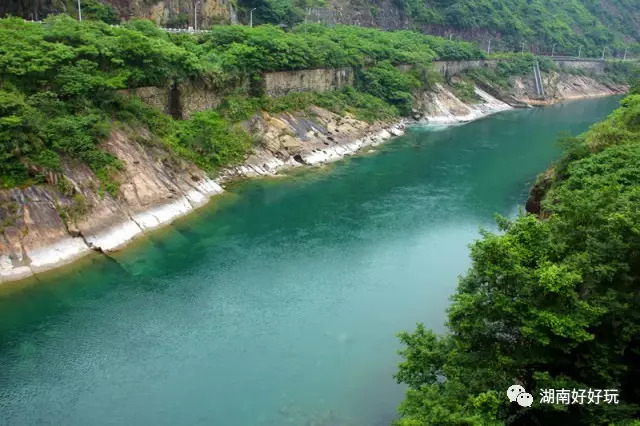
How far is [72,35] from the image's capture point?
3058cm

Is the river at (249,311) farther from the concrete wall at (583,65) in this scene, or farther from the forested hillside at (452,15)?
the concrete wall at (583,65)

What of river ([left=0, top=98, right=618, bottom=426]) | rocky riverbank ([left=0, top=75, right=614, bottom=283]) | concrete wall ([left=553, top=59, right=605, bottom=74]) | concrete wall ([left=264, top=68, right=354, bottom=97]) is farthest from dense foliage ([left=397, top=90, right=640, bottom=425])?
concrete wall ([left=553, top=59, right=605, bottom=74])

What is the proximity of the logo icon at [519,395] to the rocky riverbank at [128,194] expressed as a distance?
20.4 metres

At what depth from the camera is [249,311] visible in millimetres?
22781

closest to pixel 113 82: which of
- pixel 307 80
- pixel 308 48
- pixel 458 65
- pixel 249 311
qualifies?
pixel 249 311

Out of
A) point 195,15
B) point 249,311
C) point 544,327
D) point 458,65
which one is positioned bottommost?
point 249,311

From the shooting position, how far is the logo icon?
1227 cm

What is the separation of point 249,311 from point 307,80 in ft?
106

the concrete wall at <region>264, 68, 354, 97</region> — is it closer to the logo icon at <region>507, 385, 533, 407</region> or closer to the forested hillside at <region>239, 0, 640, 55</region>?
the forested hillside at <region>239, 0, 640, 55</region>

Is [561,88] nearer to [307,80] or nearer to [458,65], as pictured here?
[458,65]

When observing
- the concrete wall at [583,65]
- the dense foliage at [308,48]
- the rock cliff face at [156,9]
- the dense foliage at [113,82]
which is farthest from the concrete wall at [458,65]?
the rock cliff face at [156,9]

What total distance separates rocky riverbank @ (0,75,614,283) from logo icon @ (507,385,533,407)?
805 inches

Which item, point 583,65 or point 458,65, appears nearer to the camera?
point 458,65

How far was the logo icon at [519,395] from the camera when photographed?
1227 centimetres
